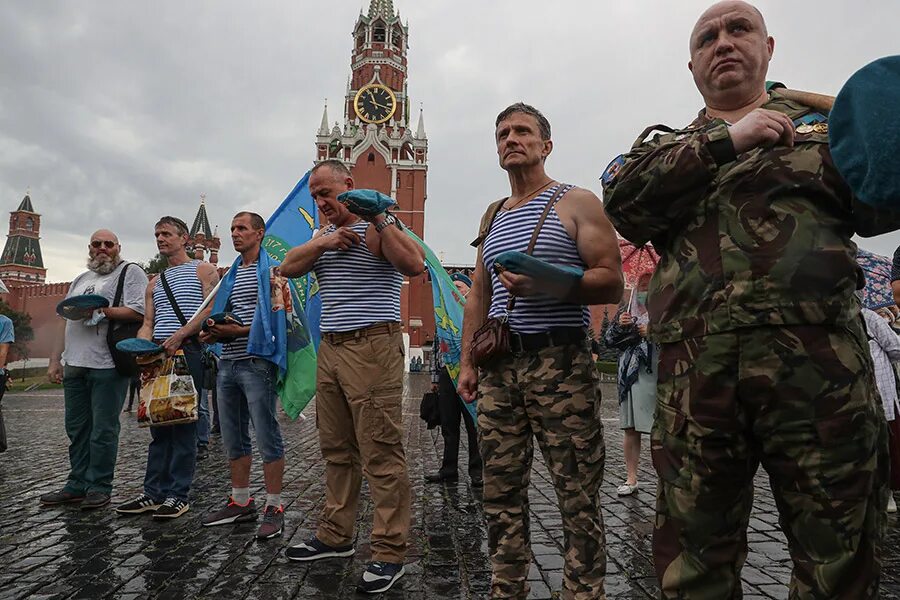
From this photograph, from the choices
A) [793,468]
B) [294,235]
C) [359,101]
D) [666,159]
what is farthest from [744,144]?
[359,101]

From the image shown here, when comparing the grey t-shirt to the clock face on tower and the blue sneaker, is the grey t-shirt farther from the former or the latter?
the clock face on tower

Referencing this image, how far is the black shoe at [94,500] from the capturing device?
4324 millimetres

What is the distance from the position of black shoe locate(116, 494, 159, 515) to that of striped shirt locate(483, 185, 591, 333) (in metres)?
3.27

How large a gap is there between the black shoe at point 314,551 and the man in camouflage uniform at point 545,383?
133cm

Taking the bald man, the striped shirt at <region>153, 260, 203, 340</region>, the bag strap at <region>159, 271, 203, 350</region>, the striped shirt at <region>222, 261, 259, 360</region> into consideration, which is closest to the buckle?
the striped shirt at <region>222, 261, 259, 360</region>

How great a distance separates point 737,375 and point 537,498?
3525mm

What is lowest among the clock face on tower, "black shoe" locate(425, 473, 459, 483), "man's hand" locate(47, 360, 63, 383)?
"black shoe" locate(425, 473, 459, 483)

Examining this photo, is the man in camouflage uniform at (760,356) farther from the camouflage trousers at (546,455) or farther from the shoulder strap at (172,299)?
the shoulder strap at (172,299)

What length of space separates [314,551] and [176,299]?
2479 mm

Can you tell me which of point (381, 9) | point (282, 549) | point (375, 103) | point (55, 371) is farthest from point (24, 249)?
point (282, 549)

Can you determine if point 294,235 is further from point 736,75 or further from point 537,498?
point 736,75

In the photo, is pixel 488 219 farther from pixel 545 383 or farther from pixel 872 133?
pixel 872 133

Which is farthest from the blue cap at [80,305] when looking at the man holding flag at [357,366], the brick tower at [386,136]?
the brick tower at [386,136]

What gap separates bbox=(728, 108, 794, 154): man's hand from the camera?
1423 mm
